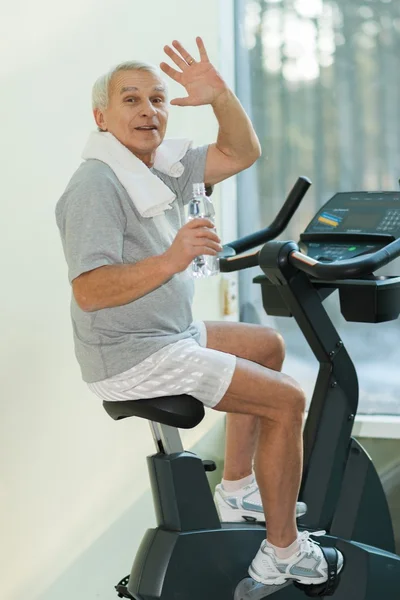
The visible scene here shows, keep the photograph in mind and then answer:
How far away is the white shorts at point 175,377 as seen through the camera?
82.1 inches

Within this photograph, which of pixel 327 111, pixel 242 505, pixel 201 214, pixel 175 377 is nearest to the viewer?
pixel 175 377

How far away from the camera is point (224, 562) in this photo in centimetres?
224

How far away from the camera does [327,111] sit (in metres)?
3.66

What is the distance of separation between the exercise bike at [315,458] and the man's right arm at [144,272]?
30 cm

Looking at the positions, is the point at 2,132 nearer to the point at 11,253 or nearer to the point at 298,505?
the point at 11,253

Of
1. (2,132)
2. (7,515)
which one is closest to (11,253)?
(2,132)

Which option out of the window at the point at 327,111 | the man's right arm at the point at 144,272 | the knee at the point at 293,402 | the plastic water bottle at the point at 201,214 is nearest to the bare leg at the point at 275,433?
the knee at the point at 293,402

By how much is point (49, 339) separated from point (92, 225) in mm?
785

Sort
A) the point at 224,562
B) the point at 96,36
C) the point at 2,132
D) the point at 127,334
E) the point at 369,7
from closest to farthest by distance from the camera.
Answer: the point at 127,334 < the point at 224,562 < the point at 2,132 < the point at 96,36 < the point at 369,7

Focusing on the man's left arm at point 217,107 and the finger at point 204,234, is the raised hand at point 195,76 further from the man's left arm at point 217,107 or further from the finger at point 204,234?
the finger at point 204,234

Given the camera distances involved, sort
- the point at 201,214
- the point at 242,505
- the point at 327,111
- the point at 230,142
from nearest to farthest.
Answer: the point at 201,214 → the point at 230,142 → the point at 242,505 → the point at 327,111

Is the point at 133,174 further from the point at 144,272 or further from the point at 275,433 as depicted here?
the point at 275,433

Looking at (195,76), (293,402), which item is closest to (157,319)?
(293,402)

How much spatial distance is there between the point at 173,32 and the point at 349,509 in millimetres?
1838
